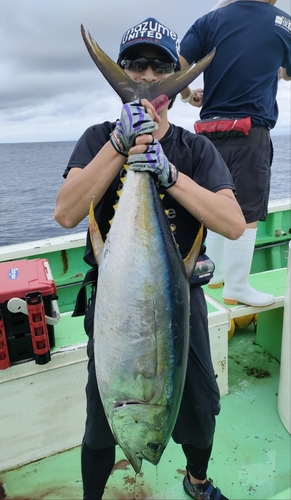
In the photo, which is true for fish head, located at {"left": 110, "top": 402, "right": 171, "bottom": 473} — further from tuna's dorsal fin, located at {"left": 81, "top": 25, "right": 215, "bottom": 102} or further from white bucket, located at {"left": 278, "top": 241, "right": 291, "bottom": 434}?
white bucket, located at {"left": 278, "top": 241, "right": 291, "bottom": 434}

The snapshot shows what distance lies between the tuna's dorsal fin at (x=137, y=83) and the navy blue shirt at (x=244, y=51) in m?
1.48

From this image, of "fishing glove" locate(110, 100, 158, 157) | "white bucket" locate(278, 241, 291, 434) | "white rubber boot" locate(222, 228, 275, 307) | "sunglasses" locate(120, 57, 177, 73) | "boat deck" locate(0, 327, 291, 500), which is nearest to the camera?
"fishing glove" locate(110, 100, 158, 157)

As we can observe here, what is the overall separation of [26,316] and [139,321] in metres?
1.10

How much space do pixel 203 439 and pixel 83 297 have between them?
85 cm

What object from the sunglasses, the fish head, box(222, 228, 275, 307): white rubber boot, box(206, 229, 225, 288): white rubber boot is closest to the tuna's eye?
the fish head

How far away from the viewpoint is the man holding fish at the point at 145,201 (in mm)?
1172

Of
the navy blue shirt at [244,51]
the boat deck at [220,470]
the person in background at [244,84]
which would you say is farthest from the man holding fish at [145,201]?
the navy blue shirt at [244,51]

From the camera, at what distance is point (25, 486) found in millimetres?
2145

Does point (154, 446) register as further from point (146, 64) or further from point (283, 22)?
point (283, 22)

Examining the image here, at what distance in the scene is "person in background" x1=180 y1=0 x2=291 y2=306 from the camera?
2516 mm

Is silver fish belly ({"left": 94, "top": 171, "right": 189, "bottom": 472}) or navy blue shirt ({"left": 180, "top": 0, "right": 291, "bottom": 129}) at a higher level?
navy blue shirt ({"left": 180, "top": 0, "right": 291, "bottom": 129})

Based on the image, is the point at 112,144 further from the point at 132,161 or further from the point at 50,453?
the point at 50,453

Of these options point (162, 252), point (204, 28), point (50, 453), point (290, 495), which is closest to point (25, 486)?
point (50, 453)

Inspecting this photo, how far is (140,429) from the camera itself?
1226 mm
